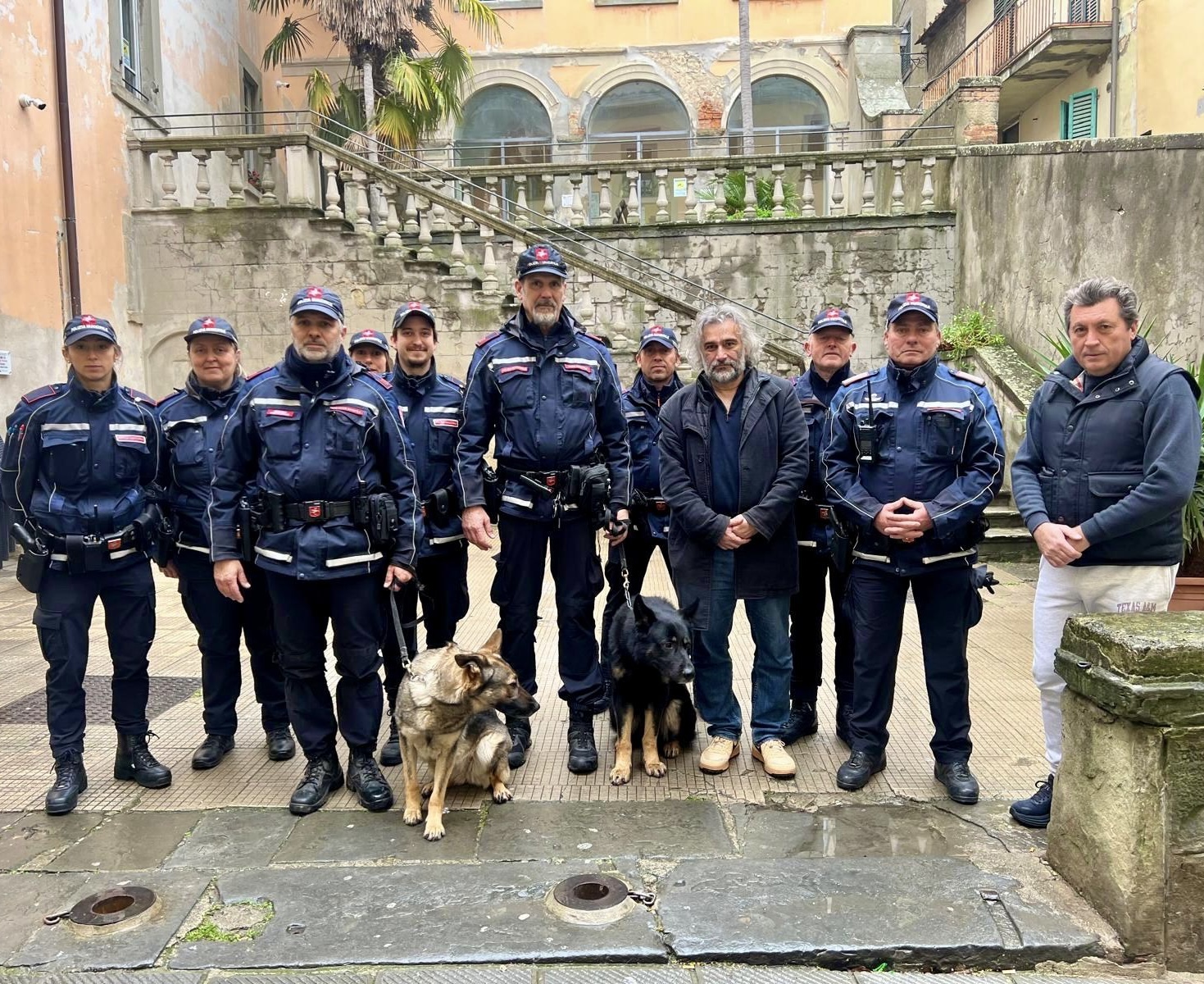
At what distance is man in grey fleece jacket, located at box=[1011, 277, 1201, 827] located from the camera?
3.38 meters

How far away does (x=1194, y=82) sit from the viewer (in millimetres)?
15156

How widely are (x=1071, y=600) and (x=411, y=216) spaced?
34.7ft

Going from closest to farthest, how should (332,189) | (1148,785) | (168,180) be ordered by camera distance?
(1148,785), (332,189), (168,180)

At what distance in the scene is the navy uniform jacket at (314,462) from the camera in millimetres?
3871

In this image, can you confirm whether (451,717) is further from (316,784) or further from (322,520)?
(322,520)

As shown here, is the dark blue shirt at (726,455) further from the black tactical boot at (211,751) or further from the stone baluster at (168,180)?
the stone baluster at (168,180)

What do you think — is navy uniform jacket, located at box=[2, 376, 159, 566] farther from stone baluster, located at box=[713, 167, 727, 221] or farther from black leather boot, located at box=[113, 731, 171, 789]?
stone baluster, located at box=[713, 167, 727, 221]

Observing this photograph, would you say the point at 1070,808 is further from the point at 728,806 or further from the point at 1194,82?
the point at 1194,82

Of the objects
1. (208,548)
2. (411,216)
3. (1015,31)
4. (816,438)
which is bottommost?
(208,548)

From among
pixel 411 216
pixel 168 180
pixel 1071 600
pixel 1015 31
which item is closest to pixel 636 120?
pixel 1015 31

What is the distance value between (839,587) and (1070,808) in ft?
4.96

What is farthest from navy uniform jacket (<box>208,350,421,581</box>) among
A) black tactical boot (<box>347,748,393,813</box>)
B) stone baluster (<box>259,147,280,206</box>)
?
stone baluster (<box>259,147,280,206</box>)

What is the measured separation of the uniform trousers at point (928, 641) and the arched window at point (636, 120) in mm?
17821

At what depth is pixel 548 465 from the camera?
4383 mm
